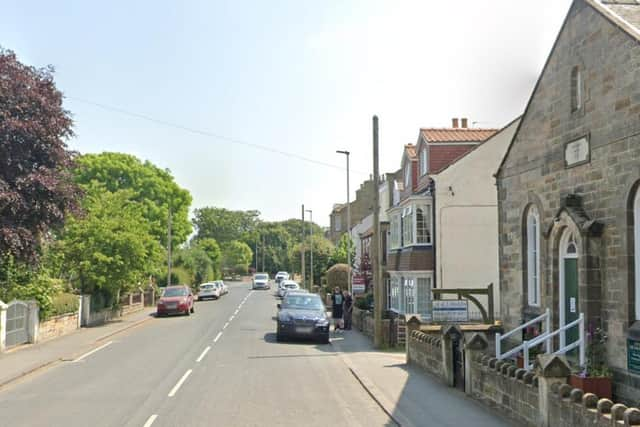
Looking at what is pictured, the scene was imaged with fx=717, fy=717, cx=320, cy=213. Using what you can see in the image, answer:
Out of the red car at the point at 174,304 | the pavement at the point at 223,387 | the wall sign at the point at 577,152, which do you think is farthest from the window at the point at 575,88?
the red car at the point at 174,304

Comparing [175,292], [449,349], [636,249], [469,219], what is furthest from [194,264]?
[636,249]

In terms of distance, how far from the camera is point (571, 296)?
1455cm

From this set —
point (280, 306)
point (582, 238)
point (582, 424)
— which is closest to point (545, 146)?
point (582, 238)

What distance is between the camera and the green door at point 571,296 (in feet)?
47.0

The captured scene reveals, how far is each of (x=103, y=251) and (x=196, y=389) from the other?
2015 cm

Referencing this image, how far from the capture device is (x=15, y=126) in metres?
22.0

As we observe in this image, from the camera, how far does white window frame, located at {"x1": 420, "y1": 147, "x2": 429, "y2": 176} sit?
101ft

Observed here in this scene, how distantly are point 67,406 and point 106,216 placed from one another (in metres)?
22.8

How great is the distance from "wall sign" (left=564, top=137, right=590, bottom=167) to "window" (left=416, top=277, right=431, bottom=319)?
48.9 ft

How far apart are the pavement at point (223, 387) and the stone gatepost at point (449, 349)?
27 cm

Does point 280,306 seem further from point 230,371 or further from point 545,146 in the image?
point 545,146

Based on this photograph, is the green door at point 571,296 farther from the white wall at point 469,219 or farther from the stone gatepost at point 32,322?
the stone gatepost at point 32,322

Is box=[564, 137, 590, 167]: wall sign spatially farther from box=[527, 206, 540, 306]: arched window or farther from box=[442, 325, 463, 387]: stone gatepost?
box=[442, 325, 463, 387]: stone gatepost

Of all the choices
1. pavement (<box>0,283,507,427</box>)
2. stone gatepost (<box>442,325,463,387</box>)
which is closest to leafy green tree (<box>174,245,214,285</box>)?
pavement (<box>0,283,507,427</box>)
